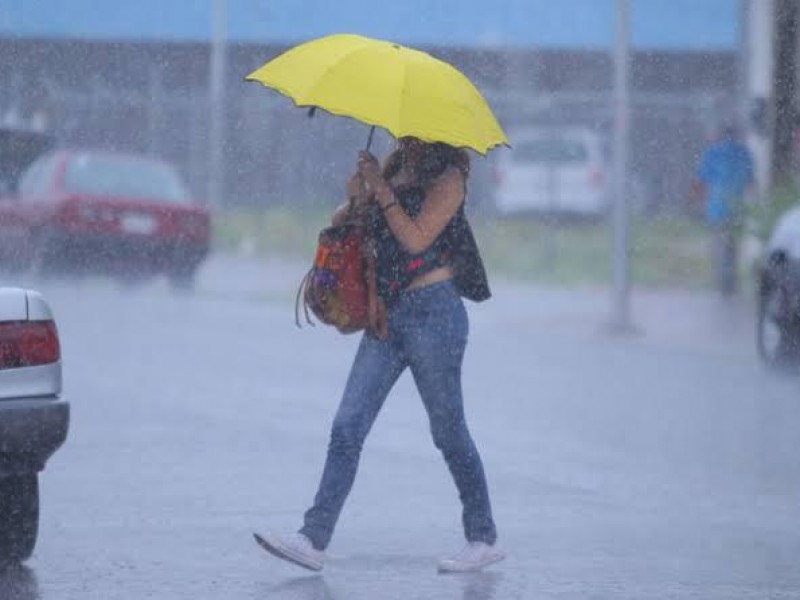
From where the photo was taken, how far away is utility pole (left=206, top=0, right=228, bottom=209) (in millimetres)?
26734

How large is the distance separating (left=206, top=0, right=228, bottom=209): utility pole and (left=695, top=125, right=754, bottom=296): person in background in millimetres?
5948

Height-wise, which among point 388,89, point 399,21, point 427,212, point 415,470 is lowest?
point 415,470

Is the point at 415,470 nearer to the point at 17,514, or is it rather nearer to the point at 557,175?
the point at 17,514

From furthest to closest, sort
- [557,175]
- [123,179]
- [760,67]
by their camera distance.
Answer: [557,175]
[760,67]
[123,179]

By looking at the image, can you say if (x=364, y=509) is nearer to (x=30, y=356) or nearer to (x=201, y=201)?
(x=30, y=356)

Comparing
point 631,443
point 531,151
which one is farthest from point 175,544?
point 531,151

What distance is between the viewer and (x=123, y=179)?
955 inches

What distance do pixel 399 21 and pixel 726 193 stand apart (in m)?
3.45

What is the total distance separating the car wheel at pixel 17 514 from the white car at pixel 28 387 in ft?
0.32

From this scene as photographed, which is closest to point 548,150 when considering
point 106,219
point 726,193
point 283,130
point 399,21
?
point 283,130

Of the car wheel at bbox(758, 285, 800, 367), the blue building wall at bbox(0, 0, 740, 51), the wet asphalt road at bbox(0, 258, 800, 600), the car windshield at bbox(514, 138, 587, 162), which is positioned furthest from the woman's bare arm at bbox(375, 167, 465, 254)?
the car windshield at bbox(514, 138, 587, 162)

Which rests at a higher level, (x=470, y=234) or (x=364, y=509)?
(x=470, y=234)

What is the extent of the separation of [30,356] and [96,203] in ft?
52.2

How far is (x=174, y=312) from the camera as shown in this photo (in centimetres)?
2095
